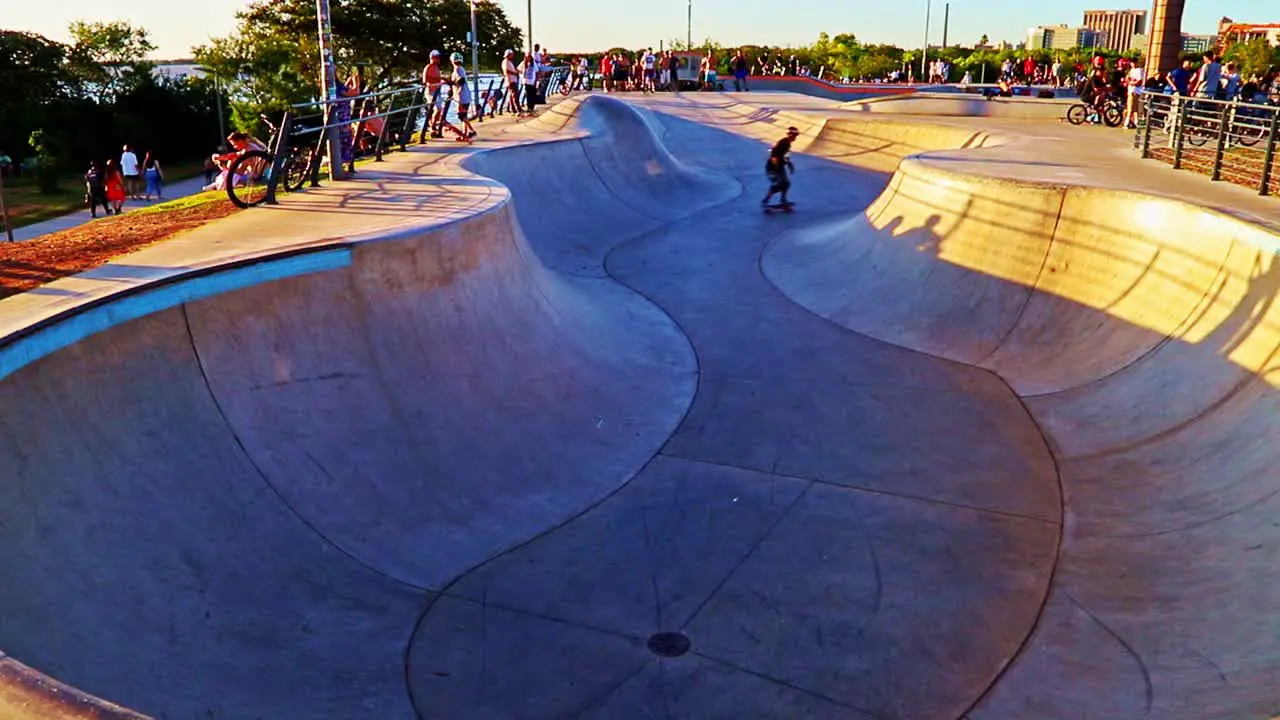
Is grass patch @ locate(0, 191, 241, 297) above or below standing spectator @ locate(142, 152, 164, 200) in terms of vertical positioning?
above

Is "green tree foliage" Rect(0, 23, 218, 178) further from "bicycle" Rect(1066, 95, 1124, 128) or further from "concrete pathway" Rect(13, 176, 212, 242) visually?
"bicycle" Rect(1066, 95, 1124, 128)

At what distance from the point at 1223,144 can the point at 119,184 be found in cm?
2401

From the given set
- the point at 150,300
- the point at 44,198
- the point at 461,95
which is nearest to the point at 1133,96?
the point at 461,95

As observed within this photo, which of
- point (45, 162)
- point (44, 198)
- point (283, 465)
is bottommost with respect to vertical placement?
point (44, 198)

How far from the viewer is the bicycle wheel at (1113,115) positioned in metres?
22.7

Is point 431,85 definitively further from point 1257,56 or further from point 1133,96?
point 1257,56

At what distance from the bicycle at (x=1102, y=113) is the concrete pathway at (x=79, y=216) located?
2219 cm

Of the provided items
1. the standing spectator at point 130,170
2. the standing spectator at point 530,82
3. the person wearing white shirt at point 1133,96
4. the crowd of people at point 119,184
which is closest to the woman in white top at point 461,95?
the standing spectator at point 530,82

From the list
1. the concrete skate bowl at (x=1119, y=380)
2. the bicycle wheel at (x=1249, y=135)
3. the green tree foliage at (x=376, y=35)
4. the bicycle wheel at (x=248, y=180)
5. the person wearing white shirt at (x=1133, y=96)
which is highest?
the green tree foliage at (x=376, y=35)

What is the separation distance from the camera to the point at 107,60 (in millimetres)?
53875

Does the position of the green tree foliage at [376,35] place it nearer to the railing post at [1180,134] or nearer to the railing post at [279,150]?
the railing post at [279,150]

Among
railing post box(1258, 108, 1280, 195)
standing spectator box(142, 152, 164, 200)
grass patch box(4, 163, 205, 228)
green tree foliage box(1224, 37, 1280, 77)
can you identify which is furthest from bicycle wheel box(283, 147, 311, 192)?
green tree foliage box(1224, 37, 1280, 77)

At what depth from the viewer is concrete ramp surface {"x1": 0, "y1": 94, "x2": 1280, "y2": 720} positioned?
203 inches

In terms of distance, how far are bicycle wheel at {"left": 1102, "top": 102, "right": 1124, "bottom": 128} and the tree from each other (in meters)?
51.9
